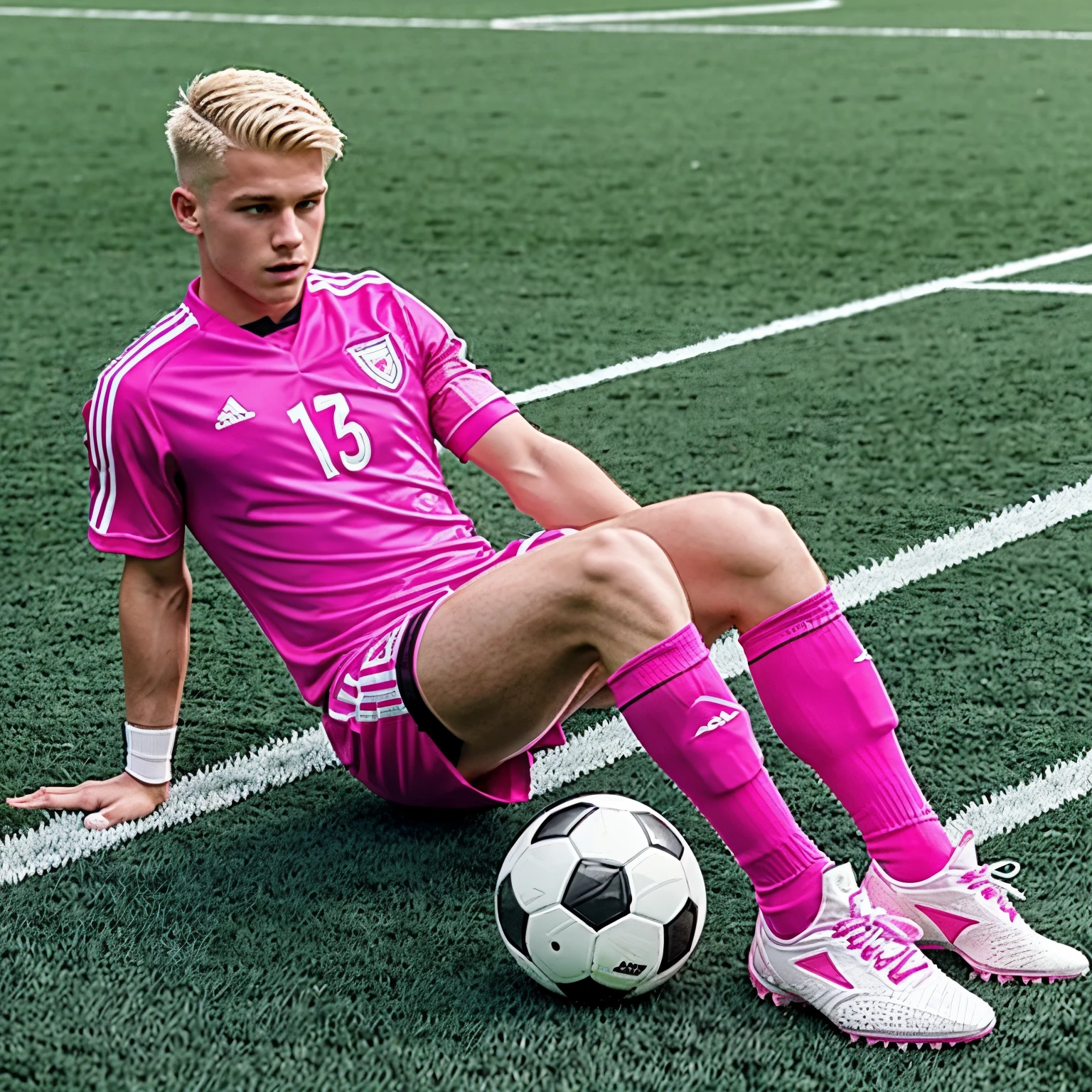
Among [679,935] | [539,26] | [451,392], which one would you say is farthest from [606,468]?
[539,26]

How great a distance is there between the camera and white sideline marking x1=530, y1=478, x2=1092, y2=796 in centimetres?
352

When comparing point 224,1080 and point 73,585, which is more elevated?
point 224,1080

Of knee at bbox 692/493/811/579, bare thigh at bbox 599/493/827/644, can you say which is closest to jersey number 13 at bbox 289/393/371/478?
bare thigh at bbox 599/493/827/644

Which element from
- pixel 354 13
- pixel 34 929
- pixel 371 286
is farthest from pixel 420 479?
pixel 354 13

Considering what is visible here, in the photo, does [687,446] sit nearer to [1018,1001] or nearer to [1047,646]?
[1047,646]

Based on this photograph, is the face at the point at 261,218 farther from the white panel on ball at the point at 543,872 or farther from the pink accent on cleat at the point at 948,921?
the pink accent on cleat at the point at 948,921

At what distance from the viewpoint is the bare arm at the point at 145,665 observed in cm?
320

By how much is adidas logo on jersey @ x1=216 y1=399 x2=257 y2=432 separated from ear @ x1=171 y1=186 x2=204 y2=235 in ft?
0.98

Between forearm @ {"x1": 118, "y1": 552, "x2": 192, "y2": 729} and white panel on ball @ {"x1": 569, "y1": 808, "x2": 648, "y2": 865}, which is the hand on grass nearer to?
forearm @ {"x1": 118, "y1": 552, "x2": 192, "y2": 729}

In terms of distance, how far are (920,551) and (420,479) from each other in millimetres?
1715

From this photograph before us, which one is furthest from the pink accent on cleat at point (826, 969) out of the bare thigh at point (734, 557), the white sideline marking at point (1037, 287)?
the white sideline marking at point (1037, 287)

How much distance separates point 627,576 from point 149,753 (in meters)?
1.11

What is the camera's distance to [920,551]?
451cm

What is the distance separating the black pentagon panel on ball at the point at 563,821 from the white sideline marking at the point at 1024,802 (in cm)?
72
